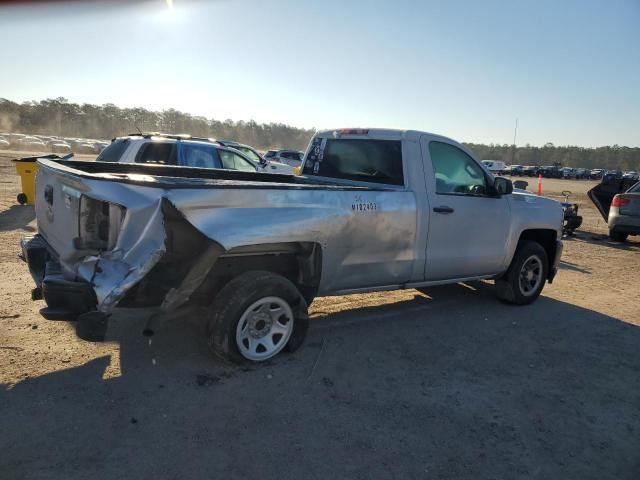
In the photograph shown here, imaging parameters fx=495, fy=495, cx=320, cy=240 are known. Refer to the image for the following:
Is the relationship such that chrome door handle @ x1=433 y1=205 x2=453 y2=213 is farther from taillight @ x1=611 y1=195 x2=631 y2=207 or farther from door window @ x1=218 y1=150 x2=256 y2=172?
taillight @ x1=611 y1=195 x2=631 y2=207

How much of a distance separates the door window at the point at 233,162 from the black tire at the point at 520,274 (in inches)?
212

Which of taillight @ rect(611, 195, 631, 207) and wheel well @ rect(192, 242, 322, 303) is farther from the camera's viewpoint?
taillight @ rect(611, 195, 631, 207)

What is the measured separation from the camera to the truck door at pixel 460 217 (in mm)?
5262

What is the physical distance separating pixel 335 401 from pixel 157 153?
6.87 m

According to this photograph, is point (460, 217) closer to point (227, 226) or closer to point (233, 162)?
point (227, 226)

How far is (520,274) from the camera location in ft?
20.8

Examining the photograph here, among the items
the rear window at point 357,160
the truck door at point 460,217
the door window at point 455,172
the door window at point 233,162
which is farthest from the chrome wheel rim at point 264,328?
the door window at point 233,162

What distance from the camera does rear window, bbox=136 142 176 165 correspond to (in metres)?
8.99

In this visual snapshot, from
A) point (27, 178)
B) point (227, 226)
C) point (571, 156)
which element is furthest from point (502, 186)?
point (571, 156)

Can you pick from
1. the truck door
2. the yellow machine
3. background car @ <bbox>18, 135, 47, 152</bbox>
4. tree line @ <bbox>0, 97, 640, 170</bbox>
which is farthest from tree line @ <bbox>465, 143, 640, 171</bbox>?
the truck door

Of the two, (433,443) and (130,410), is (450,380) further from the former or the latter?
(130,410)

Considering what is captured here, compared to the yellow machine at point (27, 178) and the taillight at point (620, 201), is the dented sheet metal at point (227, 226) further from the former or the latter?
the taillight at point (620, 201)

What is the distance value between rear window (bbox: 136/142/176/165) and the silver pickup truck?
11.0 feet

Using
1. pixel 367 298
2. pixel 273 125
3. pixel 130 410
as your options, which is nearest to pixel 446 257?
pixel 367 298
